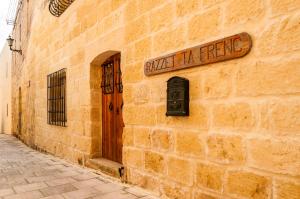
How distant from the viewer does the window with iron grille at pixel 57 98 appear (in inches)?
227

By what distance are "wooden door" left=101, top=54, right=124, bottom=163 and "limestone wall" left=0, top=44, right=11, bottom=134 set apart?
12678 millimetres

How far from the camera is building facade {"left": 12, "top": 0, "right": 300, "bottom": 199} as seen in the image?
1809 mm

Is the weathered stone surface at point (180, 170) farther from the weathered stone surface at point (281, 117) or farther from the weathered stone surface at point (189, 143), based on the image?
→ the weathered stone surface at point (281, 117)

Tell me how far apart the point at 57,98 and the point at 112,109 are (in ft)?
7.74

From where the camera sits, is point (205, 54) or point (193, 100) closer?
point (205, 54)

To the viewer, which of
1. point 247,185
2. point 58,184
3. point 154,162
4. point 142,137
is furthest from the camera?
point 58,184

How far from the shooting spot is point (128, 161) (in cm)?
343

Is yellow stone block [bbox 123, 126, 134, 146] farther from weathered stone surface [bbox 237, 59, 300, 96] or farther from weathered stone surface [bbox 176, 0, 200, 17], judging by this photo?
weathered stone surface [bbox 237, 59, 300, 96]

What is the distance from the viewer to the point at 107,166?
3.89m

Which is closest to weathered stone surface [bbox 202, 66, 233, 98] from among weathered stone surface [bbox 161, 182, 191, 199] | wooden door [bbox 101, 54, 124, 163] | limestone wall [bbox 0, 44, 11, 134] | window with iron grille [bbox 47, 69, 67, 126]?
weathered stone surface [bbox 161, 182, 191, 199]

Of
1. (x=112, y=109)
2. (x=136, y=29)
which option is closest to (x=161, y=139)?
(x=136, y=29)

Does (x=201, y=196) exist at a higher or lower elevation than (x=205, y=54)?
lower

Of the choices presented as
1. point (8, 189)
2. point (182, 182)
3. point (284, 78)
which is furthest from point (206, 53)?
point (8, 189)

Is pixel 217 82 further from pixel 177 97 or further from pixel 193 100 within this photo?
pixel 177 97
